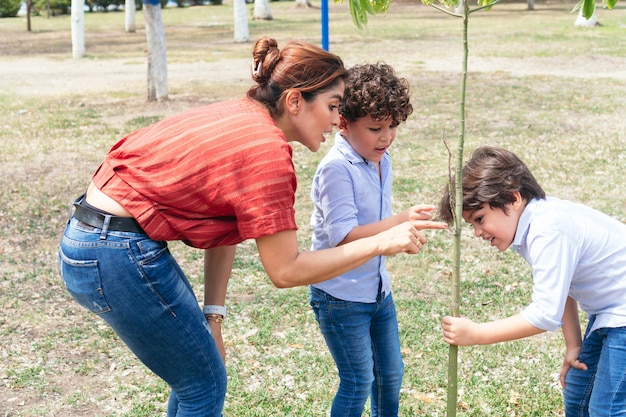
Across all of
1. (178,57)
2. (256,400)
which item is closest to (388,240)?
(256,400)

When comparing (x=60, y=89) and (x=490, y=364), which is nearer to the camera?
(x=490, y=364)

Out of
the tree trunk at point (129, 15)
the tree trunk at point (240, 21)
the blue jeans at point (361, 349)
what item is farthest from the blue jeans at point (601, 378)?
the tree trunk at point (129, 15)

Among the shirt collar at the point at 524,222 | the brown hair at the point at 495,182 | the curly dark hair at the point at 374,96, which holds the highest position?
the curly dark hair at the point at 374,96

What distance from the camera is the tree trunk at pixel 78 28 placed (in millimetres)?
18125

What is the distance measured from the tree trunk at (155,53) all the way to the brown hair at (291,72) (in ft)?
Result: 30.4

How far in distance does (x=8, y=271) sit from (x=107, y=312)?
370 centimetres

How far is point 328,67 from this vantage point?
99.2 inches

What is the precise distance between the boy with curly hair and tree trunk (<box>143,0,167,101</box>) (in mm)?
8982

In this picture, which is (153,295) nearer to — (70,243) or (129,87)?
(70,243)

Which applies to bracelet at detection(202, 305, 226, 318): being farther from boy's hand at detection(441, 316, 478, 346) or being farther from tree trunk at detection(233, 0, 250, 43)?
tree trunk at detection(233, 0, 250, 43)

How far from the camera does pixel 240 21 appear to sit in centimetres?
2162

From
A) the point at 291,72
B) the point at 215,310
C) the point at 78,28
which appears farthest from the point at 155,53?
the point at 291,72

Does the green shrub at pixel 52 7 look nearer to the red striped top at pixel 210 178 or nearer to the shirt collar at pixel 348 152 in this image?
the shirt collar at pixel 348 152

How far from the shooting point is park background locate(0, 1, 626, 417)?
160 inches
